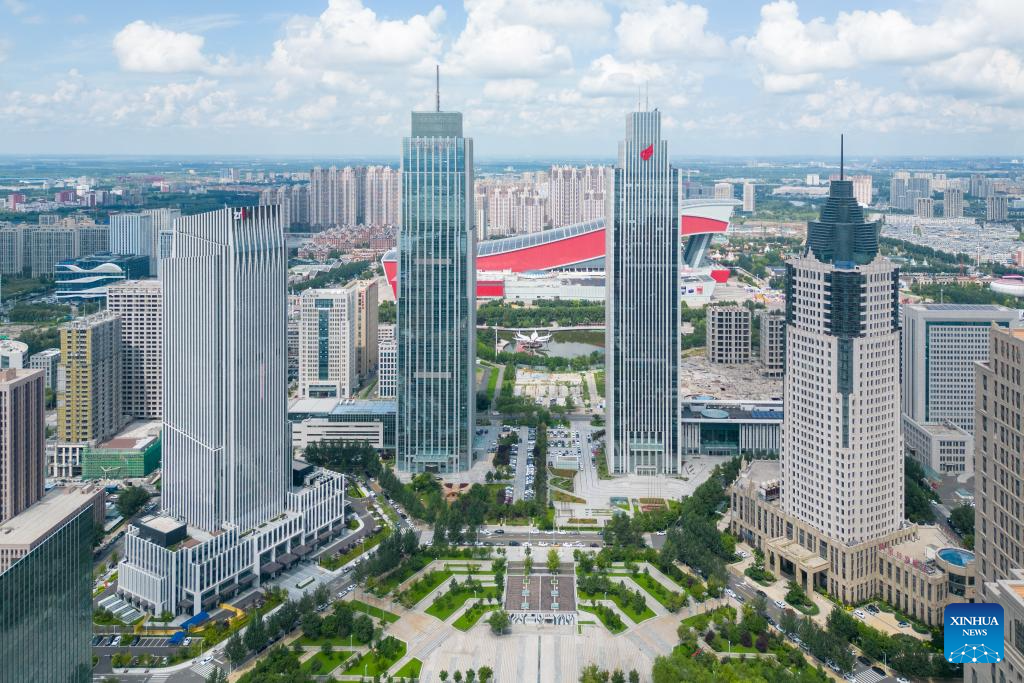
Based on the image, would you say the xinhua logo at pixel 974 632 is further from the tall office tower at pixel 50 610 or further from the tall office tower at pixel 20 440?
the tall office tower at pixel 20 440

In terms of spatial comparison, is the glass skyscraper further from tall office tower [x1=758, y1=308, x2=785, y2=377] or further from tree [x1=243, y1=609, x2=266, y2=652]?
tall office tower [x1=758, y1=308, x2=785, y2=377]

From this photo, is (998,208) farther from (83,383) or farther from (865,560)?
(83,383)

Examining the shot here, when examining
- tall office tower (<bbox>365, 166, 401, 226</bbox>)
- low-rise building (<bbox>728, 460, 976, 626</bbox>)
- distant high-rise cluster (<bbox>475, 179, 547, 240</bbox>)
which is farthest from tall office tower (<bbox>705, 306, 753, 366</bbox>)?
tall office tower (<bbox>365, 166, 401, 226</bbox>)

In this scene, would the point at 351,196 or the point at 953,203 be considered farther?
the point at 351,196

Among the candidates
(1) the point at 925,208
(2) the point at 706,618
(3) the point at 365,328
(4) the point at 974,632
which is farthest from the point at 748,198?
(4) the point at 974,632

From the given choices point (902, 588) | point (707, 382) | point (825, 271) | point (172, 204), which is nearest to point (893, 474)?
point (902, 588)

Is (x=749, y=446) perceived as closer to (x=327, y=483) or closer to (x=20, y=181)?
(x=327, y=483)
